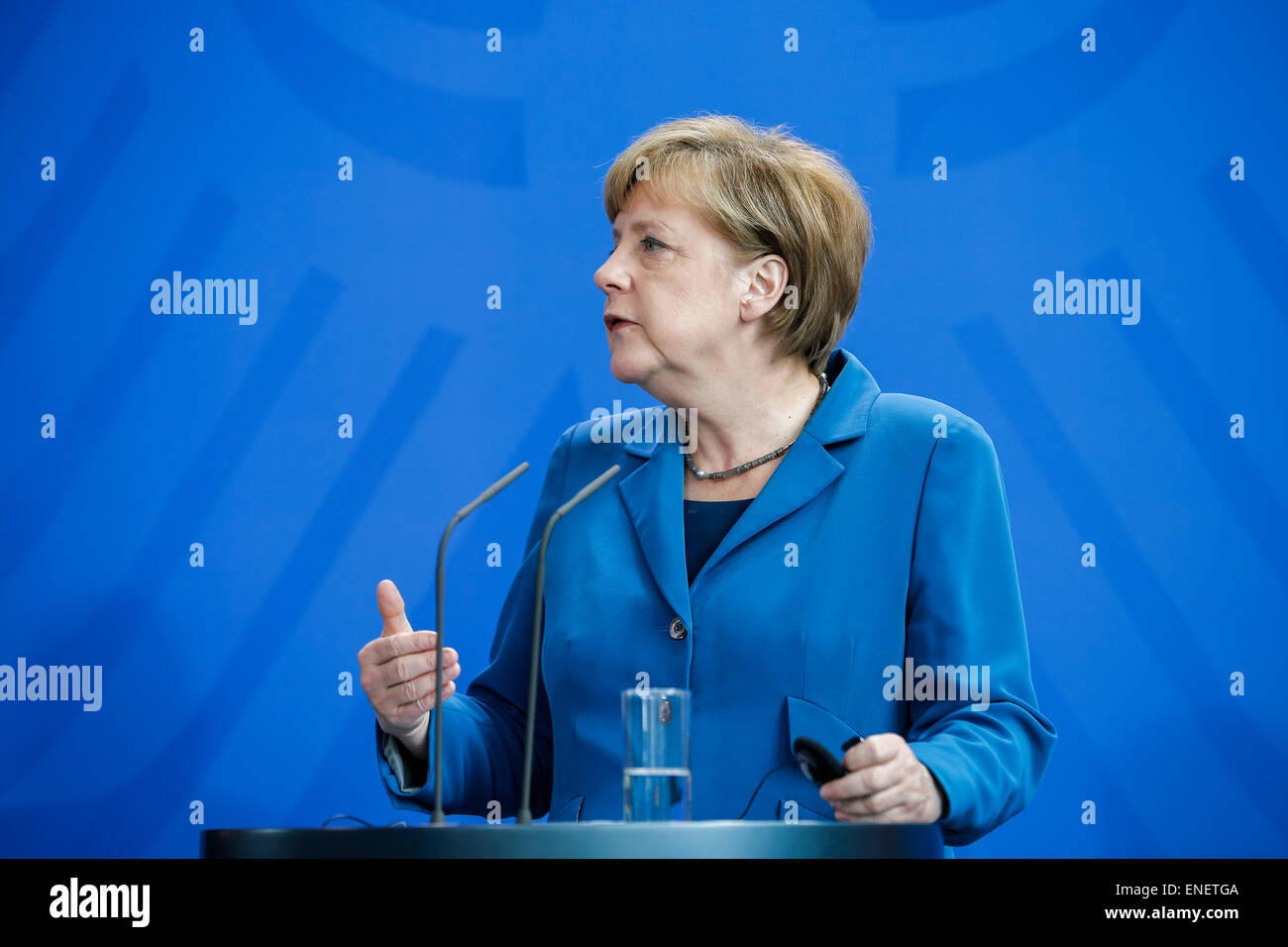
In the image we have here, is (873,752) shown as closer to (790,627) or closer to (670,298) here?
(790,627)

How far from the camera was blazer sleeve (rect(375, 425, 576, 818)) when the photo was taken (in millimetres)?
1564

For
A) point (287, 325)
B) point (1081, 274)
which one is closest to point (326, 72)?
point (287, 325)

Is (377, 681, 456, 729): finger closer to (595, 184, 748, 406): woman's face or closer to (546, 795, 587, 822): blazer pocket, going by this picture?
(546, 795, 587, 822): blazer pocket

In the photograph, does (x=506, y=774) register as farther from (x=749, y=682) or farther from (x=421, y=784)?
(x=749, y=682)

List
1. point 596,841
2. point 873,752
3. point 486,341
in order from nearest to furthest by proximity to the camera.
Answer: point 596,841 < point 873,752 < point 486,341

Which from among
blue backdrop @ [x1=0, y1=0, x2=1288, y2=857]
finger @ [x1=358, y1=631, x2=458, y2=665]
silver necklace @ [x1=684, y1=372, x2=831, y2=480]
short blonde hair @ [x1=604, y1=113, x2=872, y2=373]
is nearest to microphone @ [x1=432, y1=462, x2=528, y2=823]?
finger @ [x1=358, y1=631, x2=458, y2=665]

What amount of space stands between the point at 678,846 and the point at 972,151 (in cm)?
210

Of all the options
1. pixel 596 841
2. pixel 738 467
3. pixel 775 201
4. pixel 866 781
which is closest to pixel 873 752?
pixel 866 781

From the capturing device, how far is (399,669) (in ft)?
4.73

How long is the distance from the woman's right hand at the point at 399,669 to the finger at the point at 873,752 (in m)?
0.42

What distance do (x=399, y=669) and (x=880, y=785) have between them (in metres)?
0.51
